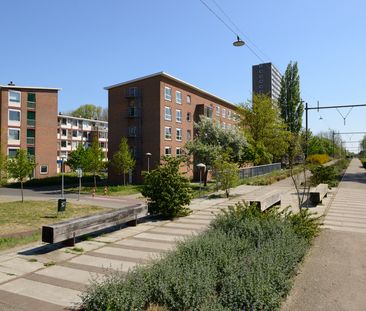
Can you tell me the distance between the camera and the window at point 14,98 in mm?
48062

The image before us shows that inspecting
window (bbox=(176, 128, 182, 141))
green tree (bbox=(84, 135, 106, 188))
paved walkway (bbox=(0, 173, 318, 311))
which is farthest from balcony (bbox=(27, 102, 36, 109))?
paved walkway (bbox=(0, 173, 318, 311))

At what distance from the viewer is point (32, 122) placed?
5003 centimetres

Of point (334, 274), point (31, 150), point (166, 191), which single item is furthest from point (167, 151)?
point (334, 274)

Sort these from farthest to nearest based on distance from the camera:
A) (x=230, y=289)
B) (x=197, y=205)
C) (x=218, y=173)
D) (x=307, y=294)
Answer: (x=218, y=173) < (x=197, y=205) < (x=307, y=294) < (x=230, y=289)

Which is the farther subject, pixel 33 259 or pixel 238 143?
pixel 238 143

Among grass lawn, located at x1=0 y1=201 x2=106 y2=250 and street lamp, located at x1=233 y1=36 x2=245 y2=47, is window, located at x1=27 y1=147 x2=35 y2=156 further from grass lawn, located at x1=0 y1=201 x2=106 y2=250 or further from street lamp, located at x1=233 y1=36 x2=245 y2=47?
street lamp, located at x1=233 y1=36 x2=245 y2=47

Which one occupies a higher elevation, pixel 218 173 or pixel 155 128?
pixel 155 128

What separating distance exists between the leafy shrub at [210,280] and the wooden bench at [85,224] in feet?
10.3

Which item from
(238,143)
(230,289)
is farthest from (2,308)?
(238,143)

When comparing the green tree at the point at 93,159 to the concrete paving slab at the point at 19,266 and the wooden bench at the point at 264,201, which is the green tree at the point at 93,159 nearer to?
the wooden bench at the point at 264,201

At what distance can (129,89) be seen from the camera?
143 feet

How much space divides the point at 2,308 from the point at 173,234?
6.21m

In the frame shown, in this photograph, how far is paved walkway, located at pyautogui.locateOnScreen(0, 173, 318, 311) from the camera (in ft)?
19.7

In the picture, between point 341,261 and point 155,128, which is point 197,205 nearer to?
point 341,261
